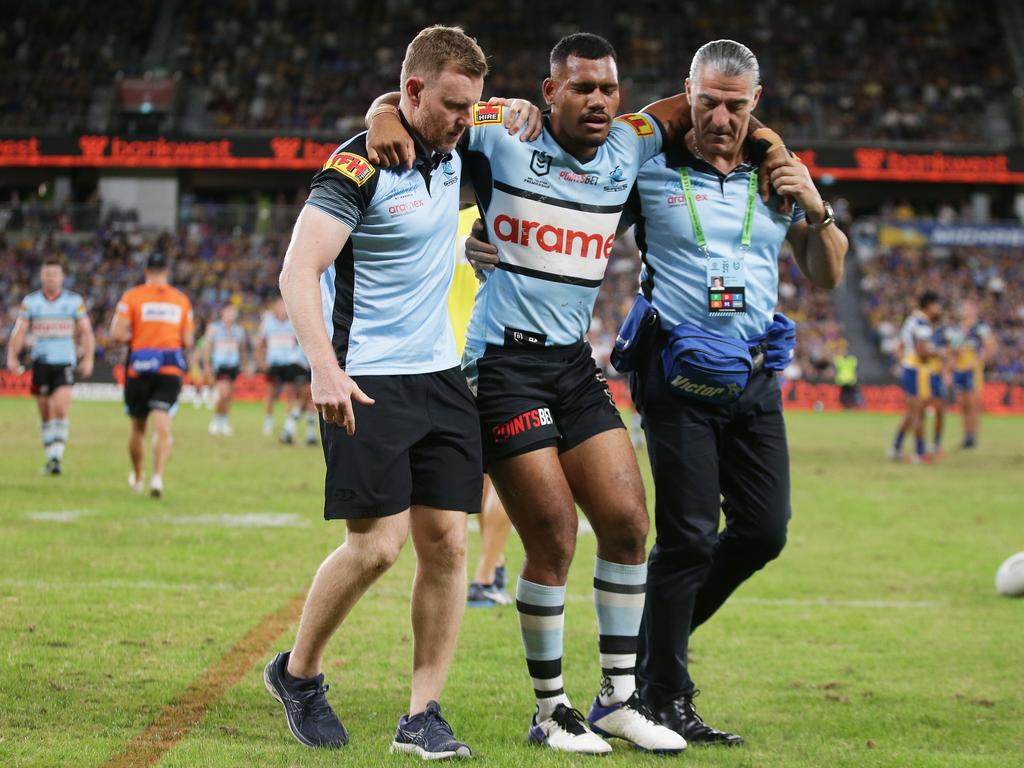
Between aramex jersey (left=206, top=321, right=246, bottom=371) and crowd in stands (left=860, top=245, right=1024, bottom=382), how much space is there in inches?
838

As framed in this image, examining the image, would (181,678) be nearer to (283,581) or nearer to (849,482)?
(283,581)

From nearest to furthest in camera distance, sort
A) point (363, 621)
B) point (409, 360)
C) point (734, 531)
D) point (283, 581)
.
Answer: point (409, 360) < point (734, 531) < point (363, 621) < point (283, 581)

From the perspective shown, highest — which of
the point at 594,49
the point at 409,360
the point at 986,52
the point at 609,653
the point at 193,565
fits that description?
the point at 986,52

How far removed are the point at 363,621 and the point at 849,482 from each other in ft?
32.8

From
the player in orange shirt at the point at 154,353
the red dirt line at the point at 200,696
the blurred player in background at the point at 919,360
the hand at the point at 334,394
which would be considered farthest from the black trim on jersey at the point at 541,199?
the blurred player in background at the point at 919,360

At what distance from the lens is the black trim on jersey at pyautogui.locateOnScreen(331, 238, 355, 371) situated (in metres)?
4.61

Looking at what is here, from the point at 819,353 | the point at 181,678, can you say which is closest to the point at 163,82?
the point at 819,353

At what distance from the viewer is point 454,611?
4.72m

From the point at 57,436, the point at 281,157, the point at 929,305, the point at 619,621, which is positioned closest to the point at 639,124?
the point at 619,621

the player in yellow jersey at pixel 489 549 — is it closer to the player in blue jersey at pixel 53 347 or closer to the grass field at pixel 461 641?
the grass field at pixel 461 641

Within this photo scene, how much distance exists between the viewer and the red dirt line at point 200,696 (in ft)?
14.6

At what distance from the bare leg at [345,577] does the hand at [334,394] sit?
458 millimetres

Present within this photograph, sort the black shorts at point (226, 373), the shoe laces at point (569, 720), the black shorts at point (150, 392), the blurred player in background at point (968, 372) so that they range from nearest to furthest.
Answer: the shoe laces at point (569, 720)
the black shorts at point (150, 392)
the blurred player in background at point (968, 372)
the black shorts at point (226, 373)

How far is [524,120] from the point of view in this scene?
492 centimetres
